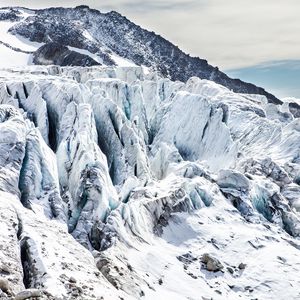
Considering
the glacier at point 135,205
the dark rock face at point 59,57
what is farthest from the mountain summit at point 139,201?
the dark rock face at point 59,57

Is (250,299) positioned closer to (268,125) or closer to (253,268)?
(253,268)

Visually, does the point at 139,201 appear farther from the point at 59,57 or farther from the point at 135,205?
the point at 59,57

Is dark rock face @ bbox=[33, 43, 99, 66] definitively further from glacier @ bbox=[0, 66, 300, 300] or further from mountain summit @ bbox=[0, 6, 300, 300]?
glacier @ bbox=[0, 66, 300, 300]

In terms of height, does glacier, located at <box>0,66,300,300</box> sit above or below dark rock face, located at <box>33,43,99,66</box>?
below

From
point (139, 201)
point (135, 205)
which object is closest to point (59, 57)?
point (139, 201)

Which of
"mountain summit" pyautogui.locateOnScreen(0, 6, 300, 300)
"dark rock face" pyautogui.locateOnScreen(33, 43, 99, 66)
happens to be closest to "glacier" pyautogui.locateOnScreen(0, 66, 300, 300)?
"mountain summit" pyautogui.locateOnScreen(0, 6, 300, 300)

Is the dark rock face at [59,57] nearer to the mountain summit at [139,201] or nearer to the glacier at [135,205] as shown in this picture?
the mountain summit at [139,201]

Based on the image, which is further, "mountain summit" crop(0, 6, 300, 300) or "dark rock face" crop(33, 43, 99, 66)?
"dark rock face" crop(33, 43, 99, 66)
